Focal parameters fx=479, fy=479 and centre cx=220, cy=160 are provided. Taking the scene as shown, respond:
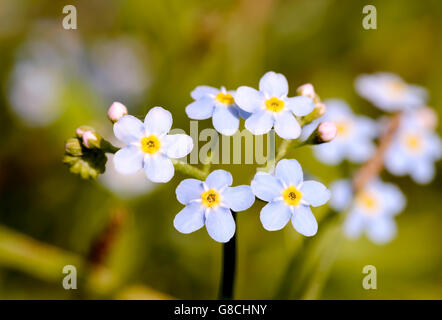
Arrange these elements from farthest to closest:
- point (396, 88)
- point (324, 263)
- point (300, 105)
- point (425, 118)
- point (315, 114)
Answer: point (396, 88) < point (425, 118) < point (324, 263) < point (315, 114) < point (300, 105)

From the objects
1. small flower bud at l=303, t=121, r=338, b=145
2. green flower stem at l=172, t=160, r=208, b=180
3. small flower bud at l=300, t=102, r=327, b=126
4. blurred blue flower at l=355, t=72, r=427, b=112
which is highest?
blurred blue flower at l=355, t=72, r=427, b=112

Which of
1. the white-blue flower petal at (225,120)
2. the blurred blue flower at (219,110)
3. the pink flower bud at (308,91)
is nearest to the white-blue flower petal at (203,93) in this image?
the blurred blue flower at (219,110)

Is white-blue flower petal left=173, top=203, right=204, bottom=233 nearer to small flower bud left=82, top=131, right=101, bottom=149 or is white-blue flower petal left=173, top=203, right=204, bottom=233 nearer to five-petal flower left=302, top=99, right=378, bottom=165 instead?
small flower bud left=82, top=131, right=101, bottom=149

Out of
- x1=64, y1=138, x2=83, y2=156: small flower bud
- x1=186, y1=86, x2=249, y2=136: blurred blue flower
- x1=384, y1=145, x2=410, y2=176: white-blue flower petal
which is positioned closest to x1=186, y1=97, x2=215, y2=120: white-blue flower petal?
x1=186, y1=86, x2=249, y2=136: blurred blue flower

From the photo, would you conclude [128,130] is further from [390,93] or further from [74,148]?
[390,93]

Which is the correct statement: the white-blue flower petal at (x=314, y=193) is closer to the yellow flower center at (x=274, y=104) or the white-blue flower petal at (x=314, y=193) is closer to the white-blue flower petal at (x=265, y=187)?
the white-blue flower petal at (x=265, y=187)

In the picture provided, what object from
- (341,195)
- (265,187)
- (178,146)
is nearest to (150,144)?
(178,146)

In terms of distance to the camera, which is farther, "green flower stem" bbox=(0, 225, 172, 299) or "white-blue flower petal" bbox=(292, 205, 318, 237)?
"green flower stem" bbox=(0, 225, 172, 299)
